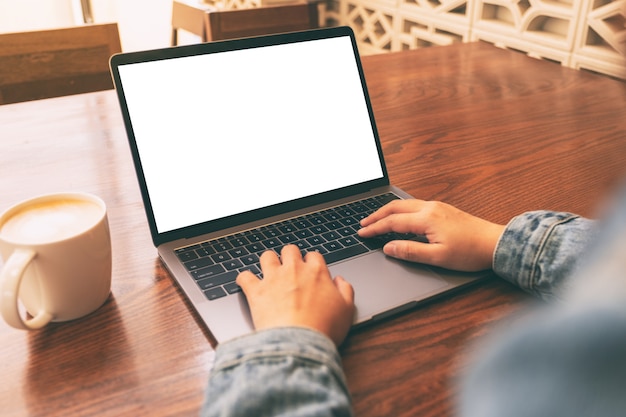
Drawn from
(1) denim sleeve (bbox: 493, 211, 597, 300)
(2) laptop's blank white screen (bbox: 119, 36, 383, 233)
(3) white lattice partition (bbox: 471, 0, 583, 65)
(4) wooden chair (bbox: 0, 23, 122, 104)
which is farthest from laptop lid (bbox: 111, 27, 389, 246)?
(3) white lattice partition (bbox: 471, 0, 583, 65)

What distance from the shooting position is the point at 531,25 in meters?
1.62

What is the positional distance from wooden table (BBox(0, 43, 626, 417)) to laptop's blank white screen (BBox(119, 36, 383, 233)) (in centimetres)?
10

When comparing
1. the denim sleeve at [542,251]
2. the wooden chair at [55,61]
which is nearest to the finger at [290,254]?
the denim sleeve at [542,251]

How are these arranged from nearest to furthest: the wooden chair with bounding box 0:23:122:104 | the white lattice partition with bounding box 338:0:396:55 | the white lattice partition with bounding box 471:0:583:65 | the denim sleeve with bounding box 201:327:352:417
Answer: the denim sleeve with bounding box 201:327:352:417, the wooden chair with bounding box 0:23:122:104, the white lattice partition with bounding box 471:0:583:65, the white lattice partition with bounding box 338:0:396:55

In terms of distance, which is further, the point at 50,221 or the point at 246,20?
the point at 246,20

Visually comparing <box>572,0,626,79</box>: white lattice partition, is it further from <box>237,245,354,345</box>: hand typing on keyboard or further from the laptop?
<box>237,245,354,345</box>: hand typing on keyboard

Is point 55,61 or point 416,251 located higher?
point 55,61

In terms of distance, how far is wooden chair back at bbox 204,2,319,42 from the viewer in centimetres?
159

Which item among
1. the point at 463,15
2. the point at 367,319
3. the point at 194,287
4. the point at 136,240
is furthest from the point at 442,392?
the point at 463,15

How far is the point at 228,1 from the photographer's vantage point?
3.10 metres

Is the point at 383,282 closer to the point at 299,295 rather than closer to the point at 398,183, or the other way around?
the point at 299,295

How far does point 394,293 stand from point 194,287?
214 millimetres

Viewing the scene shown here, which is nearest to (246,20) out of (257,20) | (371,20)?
(257,20)

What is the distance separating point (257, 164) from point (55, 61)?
887 mm
